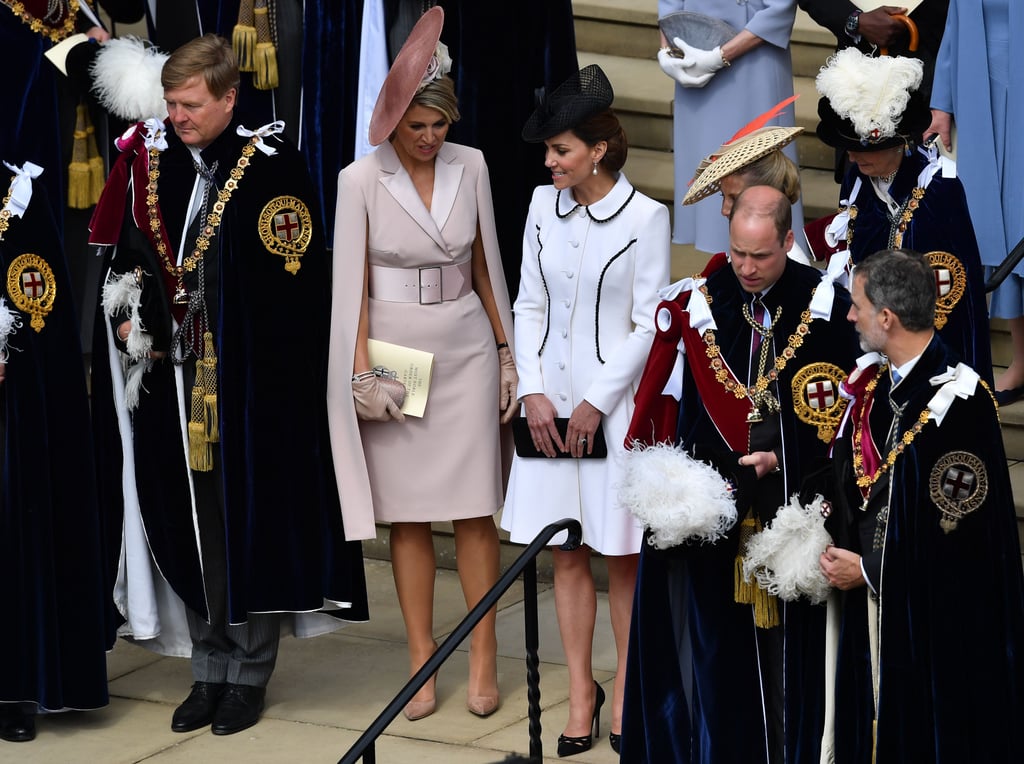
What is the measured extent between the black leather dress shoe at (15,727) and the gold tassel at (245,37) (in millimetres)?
2728

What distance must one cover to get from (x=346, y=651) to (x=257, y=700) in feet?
2.49

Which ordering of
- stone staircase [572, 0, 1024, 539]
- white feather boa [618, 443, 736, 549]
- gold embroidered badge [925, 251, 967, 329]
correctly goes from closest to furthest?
white feather boa [618, 443, 736, 549]
gold embroidered badge [925, 251, 967, 329]
stone staircase [572, 0, 1024, 539]

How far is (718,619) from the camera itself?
17.0ft

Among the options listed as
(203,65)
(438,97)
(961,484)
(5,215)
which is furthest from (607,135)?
(5,215)

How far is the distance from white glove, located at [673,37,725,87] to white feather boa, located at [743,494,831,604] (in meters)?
2.82

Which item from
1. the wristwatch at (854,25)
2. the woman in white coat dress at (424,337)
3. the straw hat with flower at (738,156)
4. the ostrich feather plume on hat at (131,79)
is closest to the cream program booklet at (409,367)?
the woman in white coat dress at (424,337)

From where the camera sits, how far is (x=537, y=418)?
6066 millimetres

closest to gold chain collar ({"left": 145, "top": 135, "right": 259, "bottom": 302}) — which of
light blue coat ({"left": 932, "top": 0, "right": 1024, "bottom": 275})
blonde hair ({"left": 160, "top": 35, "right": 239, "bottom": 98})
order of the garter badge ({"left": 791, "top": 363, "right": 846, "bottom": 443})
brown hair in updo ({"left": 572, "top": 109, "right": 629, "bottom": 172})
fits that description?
blonde hair ({"left": 160, "top": 35, "right": 239, "bottom": 98})

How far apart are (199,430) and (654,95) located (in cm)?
373

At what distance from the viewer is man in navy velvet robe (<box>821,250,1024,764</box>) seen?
4645 mm

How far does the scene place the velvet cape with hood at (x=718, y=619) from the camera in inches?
201

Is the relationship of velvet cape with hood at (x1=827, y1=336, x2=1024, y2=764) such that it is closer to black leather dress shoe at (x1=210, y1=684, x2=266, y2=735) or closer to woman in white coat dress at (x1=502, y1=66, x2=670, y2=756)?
woman in white coat dress at (x1=502, y1=66, x2=670, y2=756)

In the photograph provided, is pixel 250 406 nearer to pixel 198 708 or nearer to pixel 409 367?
pixel 409 367

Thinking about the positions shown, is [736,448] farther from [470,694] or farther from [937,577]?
[470,694]
